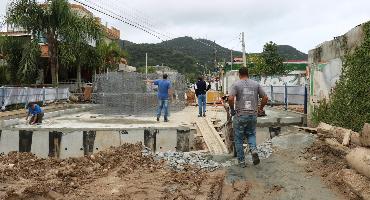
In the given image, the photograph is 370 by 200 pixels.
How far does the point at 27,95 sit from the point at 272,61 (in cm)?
3419

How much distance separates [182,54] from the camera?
4478 inches

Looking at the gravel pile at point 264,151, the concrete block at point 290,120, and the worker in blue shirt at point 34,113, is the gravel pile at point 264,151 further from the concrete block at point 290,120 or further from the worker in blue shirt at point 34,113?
the worker in blue shirt at point 34,113

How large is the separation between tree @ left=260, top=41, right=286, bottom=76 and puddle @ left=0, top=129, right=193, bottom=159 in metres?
38.7

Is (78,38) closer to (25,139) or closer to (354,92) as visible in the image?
(25,139)

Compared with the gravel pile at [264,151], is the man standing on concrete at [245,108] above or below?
above

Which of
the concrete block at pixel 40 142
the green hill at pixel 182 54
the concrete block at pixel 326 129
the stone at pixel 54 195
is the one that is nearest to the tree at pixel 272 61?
the concrete block at pixel 40 142

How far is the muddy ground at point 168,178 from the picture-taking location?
19.5ft

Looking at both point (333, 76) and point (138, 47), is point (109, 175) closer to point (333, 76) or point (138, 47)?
point (333, 76)

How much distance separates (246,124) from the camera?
24.6 ft

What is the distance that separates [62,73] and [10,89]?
1629 cm

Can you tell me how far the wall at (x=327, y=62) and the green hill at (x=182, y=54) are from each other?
80.2m

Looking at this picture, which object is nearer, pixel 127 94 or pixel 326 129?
pixel 326 129

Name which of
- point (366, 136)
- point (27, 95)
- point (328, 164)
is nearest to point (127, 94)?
point (27, 95)

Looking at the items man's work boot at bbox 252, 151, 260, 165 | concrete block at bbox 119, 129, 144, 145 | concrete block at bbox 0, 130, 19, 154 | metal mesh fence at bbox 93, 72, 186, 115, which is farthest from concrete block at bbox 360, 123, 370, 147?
metal mesh fence at bbox 93, 72, 186, 115
